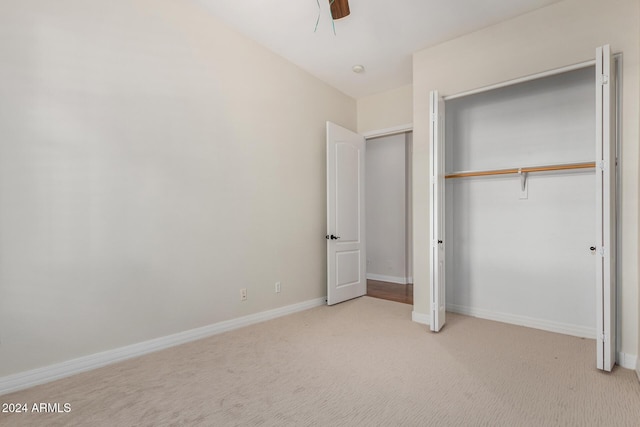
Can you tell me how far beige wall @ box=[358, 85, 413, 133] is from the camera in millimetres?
4285

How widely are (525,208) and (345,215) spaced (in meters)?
2.06

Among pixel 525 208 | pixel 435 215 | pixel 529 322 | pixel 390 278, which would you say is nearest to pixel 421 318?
pixel 529 322

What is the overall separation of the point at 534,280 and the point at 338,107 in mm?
3198

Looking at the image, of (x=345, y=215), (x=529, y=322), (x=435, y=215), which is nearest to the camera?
(x=435, y=215)

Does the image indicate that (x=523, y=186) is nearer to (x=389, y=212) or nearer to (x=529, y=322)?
(x=529, y=322)

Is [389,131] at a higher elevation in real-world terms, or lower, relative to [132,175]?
higher

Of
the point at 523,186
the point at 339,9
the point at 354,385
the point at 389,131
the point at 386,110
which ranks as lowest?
the point at 354,385

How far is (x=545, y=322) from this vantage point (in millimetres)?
3174

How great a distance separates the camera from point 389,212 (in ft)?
18.9

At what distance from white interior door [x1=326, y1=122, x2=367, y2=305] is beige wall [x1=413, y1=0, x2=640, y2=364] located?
105 centimetres

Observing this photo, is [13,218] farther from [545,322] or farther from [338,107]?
[545,322]

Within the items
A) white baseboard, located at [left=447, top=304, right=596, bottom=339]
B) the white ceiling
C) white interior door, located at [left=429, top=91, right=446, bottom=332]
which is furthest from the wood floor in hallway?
the white ceiling

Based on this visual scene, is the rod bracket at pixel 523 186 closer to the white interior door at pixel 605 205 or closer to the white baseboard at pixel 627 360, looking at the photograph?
the white interior door at pixel 605 205

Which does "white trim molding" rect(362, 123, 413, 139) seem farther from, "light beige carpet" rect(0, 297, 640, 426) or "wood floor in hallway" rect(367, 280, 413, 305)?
"light beige carpet" rect(0, 297, 640, 426)
